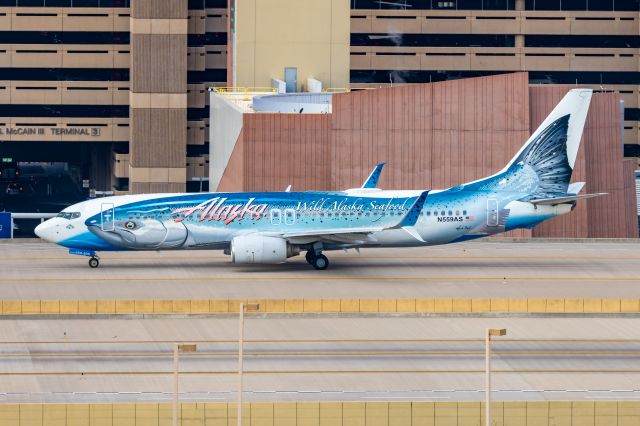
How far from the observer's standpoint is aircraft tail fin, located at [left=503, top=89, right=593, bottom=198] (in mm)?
78188

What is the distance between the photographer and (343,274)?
75.2 meters

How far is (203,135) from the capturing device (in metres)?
153

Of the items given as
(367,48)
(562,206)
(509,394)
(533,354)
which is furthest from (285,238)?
(367,48)

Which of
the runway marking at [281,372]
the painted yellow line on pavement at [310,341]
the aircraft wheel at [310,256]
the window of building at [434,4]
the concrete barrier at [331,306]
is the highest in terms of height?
the window of building at [434,4]

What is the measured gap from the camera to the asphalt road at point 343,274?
229 ft

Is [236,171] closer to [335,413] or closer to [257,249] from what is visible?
[257,249]

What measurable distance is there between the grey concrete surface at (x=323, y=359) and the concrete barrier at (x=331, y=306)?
0.66m

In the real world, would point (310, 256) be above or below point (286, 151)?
below

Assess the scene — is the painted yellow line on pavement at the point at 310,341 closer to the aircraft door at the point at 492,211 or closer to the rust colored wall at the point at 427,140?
the aircraft door at the point at 492,211

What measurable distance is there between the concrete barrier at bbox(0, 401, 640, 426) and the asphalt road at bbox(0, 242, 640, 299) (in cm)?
2224

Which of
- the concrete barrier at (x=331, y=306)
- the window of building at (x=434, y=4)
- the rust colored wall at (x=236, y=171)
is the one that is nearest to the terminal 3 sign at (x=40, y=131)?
the window of building at (x=434, y=4)

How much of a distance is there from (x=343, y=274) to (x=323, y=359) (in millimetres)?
21025

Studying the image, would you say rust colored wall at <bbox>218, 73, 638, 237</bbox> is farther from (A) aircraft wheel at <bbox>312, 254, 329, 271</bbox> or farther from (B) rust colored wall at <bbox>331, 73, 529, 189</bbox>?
(A) aircraft wheel at <bbox>312, 254, 329, 271</bbox>

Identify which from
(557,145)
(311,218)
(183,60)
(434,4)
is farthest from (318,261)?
(434,4)
